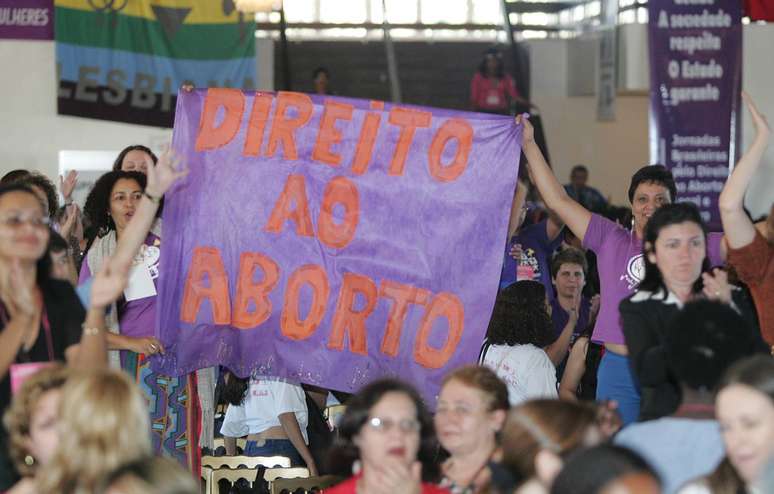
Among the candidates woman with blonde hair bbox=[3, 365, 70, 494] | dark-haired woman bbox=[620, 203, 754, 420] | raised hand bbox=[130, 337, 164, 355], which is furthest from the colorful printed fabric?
woman with blonde hair bbox=[3, 365, 70, 494]

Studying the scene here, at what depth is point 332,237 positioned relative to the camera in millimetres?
5941

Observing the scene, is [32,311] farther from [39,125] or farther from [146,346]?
[39,125]

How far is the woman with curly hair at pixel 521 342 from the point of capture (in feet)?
18.4

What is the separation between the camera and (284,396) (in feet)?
21.3

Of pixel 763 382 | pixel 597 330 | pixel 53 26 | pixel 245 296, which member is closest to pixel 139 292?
pixel 245 296

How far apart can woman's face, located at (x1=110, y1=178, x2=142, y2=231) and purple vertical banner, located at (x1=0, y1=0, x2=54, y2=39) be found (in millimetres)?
5817

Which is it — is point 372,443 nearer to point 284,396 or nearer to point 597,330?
point 597,330

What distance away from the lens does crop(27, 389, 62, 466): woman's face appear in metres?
3.46

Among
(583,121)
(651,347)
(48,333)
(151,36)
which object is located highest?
(151,36)

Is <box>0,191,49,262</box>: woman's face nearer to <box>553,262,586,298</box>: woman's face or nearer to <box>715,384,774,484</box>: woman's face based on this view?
<box>715,384,774,484</box>: woman's face

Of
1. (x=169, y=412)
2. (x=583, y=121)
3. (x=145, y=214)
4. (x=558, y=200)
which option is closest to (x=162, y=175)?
(x=145, y=214)

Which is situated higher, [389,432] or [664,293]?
[664,293]

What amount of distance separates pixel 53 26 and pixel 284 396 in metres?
5.96

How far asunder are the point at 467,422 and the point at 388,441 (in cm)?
43
